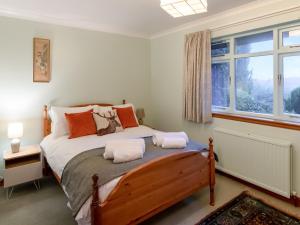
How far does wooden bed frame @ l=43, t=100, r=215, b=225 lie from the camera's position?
1575mm

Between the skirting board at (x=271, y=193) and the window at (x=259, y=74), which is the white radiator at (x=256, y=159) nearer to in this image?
the skirting board at (x=271, y=193)

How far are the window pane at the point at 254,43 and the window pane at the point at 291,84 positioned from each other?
30cm

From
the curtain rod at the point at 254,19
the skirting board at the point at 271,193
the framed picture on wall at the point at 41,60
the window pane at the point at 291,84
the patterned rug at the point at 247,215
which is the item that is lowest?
the patterned rug at the point at 247,215

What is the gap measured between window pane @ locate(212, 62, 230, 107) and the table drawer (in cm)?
267

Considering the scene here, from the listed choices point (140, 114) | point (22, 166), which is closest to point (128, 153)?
point (22, 166)

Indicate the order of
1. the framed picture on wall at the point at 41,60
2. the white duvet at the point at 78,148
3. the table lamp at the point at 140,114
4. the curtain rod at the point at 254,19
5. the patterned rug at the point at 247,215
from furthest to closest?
the table lamp at the point at 140,114 → the framed picture on wall at the point at 41,60 → the curtain rod at the point at 254,19 → the patterned rug at the point at 247,215 → the white duvet at the point at 78,148

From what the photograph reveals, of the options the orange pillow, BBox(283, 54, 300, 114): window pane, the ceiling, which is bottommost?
the orange pillow

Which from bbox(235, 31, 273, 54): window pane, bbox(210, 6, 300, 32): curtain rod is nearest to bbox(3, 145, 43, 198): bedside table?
bbox(210, 6, 300, 32): curtain rod

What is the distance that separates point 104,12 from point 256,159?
110 inches

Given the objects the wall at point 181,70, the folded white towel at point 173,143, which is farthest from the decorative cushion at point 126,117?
the folded white towel at point 173,143

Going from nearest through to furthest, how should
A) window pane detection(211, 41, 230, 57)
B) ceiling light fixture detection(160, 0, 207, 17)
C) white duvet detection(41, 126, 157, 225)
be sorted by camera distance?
1. white duvet detection(41, 126, 157, 225)
2. ceiling light fixture detection(160, 0, 207, 17)
3. window pane detection(211, 41, 230, 57)

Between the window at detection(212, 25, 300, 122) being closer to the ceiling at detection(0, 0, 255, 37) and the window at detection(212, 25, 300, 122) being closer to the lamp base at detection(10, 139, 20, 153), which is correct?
the ceiling at detection(0, 0, 255, 37)

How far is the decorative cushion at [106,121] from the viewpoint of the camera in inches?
113

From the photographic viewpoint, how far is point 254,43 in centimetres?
283
